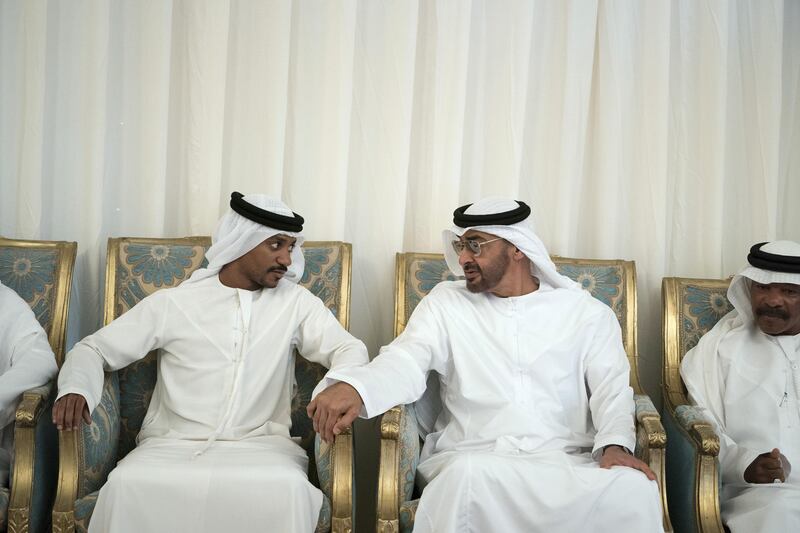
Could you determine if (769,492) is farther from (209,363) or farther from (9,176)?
(9,176)

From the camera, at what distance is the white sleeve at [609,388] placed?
→ 9.42ft

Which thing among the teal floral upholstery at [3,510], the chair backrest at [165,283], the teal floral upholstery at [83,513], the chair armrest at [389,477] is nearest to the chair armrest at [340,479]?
the chair armrest at [389,477]

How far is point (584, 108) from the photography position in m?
3.93

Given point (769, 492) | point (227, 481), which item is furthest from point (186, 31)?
point (769, 492)

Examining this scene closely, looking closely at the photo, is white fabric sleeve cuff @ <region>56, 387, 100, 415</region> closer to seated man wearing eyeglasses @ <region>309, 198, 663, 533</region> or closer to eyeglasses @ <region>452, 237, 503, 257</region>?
seated man wearing eyeglasses @ <region>309, 198, 663, 533</region>

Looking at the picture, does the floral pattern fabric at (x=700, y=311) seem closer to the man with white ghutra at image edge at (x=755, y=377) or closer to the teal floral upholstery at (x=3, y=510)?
the man with white ghutra at image edge at (x=755, y=377)

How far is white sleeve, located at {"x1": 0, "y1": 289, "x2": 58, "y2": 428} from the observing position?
115 inches

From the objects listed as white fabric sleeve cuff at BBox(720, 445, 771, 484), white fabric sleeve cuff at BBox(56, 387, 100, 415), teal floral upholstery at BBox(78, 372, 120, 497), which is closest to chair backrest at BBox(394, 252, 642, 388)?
white fabric sleeve cuff at BBox(720, 445, 771, 484)

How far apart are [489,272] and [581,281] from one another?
60cm

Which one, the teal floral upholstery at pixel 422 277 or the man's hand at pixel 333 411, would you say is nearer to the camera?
the man's hand at pixel 333 411

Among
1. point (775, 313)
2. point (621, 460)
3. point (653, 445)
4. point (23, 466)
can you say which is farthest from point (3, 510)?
point (775, 313)

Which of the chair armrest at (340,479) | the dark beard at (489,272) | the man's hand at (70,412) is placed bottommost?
the chair armrest at (340,479)

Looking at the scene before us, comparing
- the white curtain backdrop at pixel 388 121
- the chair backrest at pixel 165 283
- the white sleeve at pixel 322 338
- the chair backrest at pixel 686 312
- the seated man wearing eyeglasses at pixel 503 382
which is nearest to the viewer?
the seated man wearing eyeglasses at pixel 503 382

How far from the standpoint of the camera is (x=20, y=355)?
122 inches
